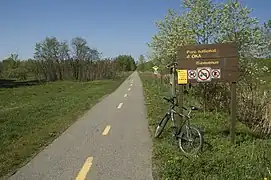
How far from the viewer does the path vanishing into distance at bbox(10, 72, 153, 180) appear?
21.1ft

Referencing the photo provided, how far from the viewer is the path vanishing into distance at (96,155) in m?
6.44

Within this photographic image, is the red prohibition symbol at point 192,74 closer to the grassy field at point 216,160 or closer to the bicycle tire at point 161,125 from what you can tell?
the bicycle tire at point 161,125

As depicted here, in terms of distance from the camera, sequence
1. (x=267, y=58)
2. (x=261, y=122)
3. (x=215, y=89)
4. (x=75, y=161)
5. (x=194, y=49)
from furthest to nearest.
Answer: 1. (x=267, y=58)
2. (x=215, y=89)
3. (x=261, y=122)
4. (x=194, y=49)
5. (x=75, y=161)

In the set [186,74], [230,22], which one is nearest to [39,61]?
[230,22]

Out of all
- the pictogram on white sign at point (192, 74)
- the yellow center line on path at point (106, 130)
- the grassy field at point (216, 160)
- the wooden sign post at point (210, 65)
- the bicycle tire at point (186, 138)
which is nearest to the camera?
the grassy field at point (216, 160)

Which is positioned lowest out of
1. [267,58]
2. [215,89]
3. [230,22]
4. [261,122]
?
[261,122]

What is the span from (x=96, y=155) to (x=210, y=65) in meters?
3.97

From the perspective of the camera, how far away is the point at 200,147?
7.76 meters

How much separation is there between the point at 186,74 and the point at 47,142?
437 cm

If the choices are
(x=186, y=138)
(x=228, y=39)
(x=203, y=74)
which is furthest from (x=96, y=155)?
(x=228, y=39)

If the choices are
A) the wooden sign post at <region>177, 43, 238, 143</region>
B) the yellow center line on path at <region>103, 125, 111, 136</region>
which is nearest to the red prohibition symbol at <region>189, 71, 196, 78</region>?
the wooden sign post at <region>177, 43, 238, 143</region>

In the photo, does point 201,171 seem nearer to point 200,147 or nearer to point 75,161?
point 200,147

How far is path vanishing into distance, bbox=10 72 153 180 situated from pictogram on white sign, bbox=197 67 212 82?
89.7 inches

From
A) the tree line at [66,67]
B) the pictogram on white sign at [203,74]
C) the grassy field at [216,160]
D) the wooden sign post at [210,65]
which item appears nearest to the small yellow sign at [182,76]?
the wooden sign post at [210,65]
